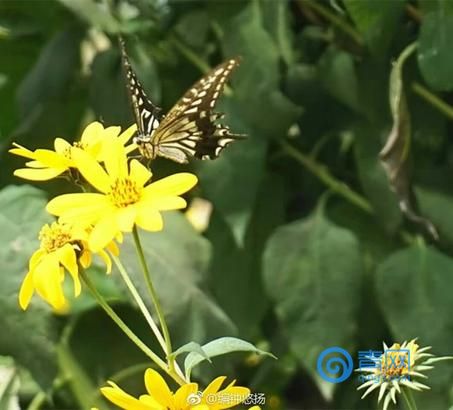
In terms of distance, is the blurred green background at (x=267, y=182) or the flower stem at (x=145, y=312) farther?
the blurred green background at (x=267, y=182)

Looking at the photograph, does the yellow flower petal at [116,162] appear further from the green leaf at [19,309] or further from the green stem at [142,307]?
the green leaf at [19,309]

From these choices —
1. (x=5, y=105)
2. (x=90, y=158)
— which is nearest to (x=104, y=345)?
(x=5, y=105)

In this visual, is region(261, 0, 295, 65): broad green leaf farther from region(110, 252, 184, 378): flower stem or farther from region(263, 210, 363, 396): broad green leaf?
region(110, 252, 184, 378): flower stem

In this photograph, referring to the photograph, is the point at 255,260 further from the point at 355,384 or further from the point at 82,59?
the point at 82,59

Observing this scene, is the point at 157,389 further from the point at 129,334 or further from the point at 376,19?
the point at 376,19

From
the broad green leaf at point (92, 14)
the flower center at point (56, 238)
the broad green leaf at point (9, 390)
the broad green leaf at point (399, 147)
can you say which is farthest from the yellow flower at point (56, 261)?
→ the broad green leaf at point (92, 14)

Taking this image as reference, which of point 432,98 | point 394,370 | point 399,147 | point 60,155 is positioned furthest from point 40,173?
point 432,98

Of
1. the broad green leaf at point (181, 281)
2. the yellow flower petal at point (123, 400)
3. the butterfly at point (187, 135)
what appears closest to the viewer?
the yellow flower petal at point (123, 400)

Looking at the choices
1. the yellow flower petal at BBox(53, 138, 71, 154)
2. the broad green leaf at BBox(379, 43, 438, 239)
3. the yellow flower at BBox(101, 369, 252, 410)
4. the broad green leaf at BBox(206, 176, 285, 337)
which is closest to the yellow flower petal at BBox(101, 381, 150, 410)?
the yellow flower at BBox(101, 369, 252, 410)

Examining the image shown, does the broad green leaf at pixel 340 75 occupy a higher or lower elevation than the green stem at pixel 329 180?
higher
